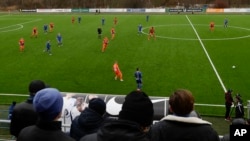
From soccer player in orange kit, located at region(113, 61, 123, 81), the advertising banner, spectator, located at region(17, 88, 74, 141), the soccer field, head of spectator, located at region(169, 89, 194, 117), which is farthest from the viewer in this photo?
soccer player in orange kit, located at region(113, 61, 123, 81)

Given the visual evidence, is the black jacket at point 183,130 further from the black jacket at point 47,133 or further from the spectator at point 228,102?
the spectator at point 228,102

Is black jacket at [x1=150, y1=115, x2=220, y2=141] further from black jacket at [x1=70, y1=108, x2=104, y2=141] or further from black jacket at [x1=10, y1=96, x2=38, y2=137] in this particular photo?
black jacket at [x1=10, y1=96, x2=38, y2=137]

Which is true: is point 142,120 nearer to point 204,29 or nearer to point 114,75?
point 114,75

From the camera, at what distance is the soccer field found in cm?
2256

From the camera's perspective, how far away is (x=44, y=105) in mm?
4500

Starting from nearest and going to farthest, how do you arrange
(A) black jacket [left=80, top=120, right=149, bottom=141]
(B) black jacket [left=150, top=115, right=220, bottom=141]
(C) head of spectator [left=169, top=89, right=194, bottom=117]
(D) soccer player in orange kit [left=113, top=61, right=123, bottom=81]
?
(A) black jacket [left=80, top=120, right=149, bottom=141] < (B) black jacket [left=150, top=115, right=220, bottom=141] < (C) head of spectator [left=169, top=89, right=194, bottom=117] < (D) soccer player in orange kit [left=113, top=61, right=123, bottom=81]

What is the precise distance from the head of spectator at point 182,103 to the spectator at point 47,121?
1.46m

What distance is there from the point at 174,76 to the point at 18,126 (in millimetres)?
19303

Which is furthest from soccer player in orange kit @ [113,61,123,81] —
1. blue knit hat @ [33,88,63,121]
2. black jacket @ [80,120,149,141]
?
black jacket @ [80,120,149,141]

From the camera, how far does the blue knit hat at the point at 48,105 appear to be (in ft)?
14.7

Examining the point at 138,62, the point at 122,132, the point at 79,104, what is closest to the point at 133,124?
the point at 122,132

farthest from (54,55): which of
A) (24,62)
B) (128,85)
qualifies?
(128,85)

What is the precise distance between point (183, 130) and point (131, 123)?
898mm

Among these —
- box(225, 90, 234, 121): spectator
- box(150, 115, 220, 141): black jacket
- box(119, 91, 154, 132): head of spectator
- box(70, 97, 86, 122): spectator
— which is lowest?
box(225, 90, 234, 121): spectator
